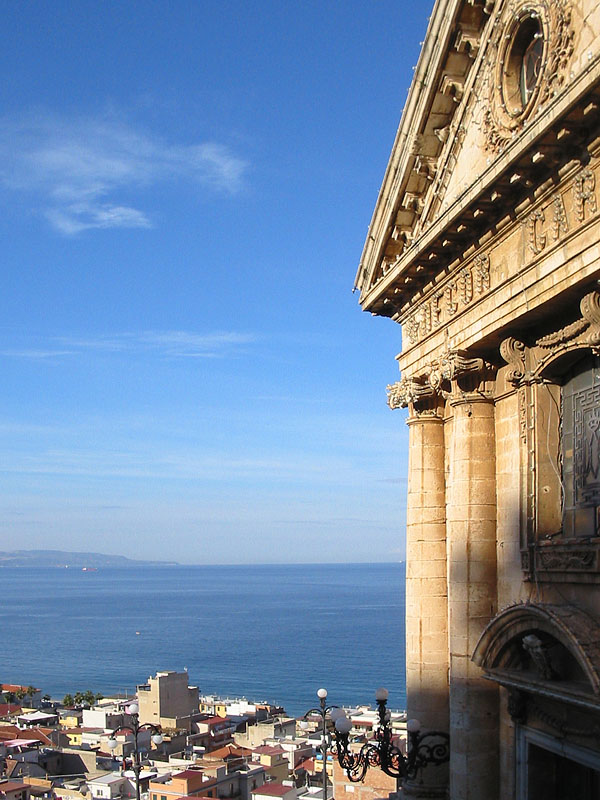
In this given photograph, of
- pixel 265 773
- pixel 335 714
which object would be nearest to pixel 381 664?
pixel 265 773

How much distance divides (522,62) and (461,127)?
1.39 meters

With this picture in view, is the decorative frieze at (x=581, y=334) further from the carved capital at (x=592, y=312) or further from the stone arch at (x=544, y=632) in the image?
the stone arch at (x=544, y=632)

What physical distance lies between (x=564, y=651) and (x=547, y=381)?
3324 millimetres

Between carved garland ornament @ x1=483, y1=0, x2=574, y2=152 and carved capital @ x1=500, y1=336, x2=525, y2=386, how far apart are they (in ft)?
8.11

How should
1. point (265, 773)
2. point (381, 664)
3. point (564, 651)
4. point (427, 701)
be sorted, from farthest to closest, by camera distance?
point (381, 664) → point (265, 773) → point (427, 701) → point (564, 651)

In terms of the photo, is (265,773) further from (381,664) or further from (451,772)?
(381,664)

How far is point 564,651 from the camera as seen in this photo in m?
10.8

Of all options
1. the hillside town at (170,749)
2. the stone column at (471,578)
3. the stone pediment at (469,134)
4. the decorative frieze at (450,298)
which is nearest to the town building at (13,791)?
the hillside town at (170,749)

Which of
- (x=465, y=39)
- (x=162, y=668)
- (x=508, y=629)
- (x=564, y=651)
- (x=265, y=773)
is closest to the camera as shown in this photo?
(x=564, y=651)

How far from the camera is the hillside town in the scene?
49281 millimetres

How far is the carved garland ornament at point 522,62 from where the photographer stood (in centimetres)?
1070

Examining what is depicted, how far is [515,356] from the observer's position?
12.2 m

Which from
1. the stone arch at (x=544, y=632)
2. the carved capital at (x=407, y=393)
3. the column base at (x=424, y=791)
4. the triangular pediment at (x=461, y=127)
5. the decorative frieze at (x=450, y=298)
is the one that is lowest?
the column base at (x=424, y=791)

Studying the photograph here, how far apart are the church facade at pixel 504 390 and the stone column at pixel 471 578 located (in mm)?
26
